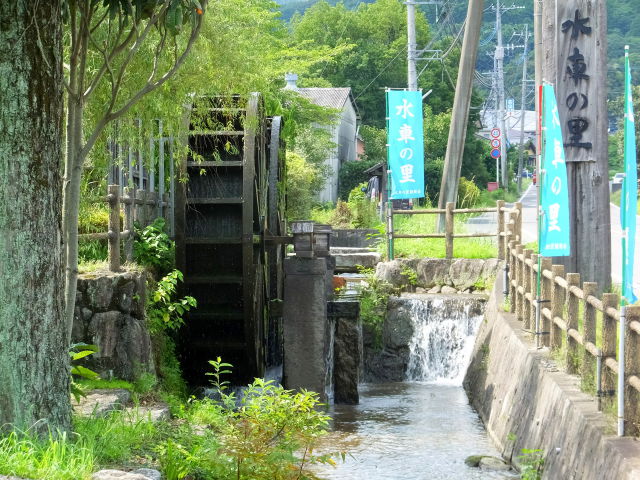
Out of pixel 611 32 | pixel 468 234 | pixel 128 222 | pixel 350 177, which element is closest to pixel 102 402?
pixel 128 222

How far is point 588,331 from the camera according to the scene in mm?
7730

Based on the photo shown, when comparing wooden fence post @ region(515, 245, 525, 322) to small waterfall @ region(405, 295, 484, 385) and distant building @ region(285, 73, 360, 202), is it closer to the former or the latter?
small waterfall @ region(405, 295, 484, 385)

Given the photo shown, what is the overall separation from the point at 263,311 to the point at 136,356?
503 cm

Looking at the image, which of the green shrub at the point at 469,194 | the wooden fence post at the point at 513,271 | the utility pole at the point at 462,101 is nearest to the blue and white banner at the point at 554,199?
the wooden fence post at the point at 513,271

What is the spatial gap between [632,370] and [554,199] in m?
3.13

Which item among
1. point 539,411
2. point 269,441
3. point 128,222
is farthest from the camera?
point 128,222

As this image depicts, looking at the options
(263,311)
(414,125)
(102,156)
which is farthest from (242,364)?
(414,125)

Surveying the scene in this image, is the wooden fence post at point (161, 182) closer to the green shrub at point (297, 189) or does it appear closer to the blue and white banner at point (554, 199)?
the blue and white banner at point (554, 199)

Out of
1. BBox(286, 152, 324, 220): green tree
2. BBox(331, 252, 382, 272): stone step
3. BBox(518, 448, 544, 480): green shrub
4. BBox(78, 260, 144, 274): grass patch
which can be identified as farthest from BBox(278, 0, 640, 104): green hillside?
BBox(518, 448, 544, 480): green shrub

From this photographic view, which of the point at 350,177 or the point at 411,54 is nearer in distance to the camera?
the point at 411,54

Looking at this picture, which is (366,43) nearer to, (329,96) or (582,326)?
(329,96)

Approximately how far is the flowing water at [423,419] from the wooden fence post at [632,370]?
7.74 ft

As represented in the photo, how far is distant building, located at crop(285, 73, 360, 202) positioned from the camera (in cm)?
4421

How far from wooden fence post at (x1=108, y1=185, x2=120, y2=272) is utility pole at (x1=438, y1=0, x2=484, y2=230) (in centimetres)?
940
